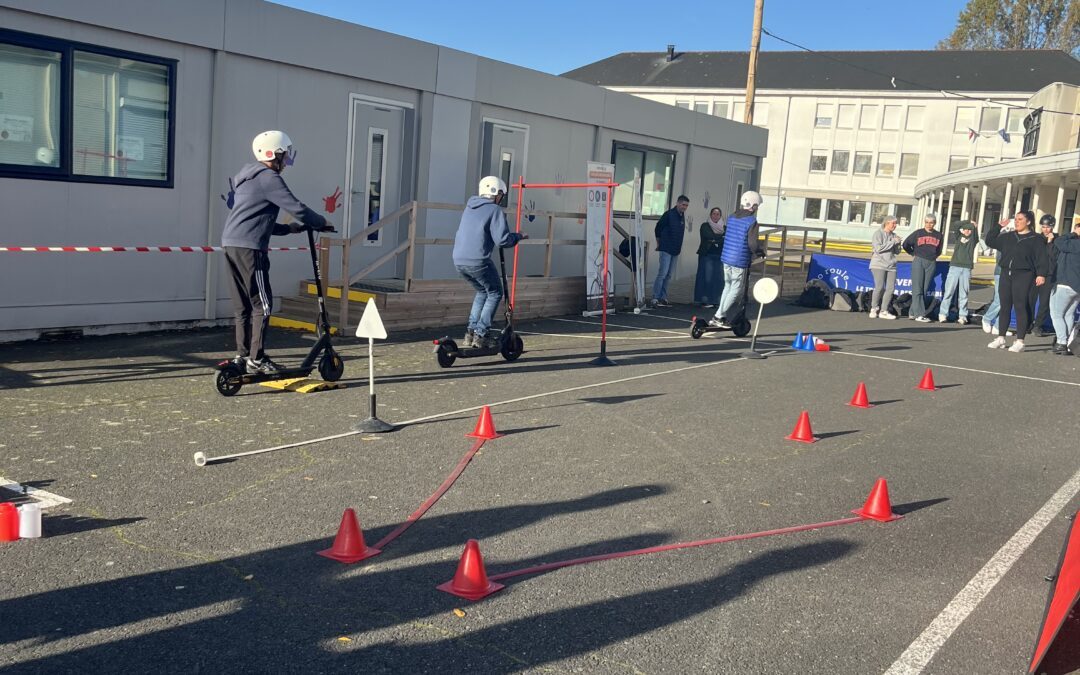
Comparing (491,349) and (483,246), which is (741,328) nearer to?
(491,349)

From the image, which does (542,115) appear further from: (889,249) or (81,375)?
(81,375)

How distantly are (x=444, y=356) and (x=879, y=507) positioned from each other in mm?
5433

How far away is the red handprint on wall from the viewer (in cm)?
1387

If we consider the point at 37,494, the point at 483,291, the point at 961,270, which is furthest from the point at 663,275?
the point at 37,494

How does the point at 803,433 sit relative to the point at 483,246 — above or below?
below

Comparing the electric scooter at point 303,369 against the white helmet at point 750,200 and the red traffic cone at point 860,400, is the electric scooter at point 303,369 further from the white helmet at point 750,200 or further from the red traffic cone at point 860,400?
the white helmet at point 750,200

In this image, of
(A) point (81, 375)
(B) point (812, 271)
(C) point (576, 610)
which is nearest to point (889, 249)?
(B) point (812, 271)

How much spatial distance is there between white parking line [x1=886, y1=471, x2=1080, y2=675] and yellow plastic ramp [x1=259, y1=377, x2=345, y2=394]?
5722 millimetres

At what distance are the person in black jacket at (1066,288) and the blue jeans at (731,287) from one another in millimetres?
4748

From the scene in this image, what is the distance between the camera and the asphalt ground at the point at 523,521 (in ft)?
13.1

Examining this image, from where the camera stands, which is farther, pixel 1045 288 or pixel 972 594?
pixel 1045 288

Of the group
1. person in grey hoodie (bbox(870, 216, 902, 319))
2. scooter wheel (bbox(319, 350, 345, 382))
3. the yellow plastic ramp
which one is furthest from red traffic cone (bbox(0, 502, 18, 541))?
person in grey hoodie (bbox(870, 216, 902, 319))

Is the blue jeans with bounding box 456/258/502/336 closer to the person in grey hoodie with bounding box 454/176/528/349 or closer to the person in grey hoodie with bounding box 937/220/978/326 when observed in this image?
the person in grey hoodie with bounding box 454/176/528/349

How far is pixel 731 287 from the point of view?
14.0 m
